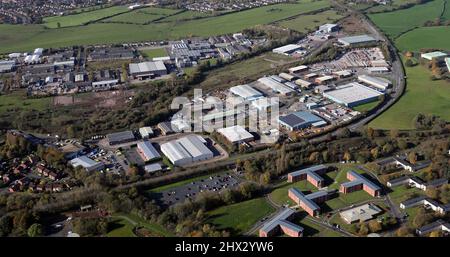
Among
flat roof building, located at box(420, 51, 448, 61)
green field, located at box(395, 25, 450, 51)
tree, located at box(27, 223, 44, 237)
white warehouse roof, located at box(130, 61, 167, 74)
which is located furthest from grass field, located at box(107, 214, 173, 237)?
green field, located at box(395, 25, 450, 51)

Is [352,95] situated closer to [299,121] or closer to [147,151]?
[299,121]

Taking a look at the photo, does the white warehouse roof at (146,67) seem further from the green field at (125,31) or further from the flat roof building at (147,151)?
the flat roof building at (147,151)

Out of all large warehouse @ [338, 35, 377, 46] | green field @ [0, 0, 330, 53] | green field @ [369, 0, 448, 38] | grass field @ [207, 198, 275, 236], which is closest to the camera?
grass field @ [207, 198, 275, 236]

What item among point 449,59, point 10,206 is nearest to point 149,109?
point 10,206

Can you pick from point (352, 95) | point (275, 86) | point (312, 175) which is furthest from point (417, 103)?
point (312, 175)

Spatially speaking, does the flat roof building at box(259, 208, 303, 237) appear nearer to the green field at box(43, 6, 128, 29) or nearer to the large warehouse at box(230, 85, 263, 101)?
the large warehouse at box(230, 85, 263, 101)

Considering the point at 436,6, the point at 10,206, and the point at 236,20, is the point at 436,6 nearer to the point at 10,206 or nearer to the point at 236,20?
the point at 236,20
